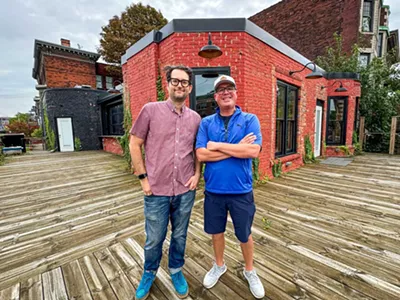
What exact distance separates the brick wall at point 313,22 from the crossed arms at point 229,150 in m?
15.1

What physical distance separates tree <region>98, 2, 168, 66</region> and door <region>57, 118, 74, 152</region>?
960 cm

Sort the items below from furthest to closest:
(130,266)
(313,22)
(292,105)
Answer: (313,22) < (292,105) < (130,266)

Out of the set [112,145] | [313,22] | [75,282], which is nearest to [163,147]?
[75,282]

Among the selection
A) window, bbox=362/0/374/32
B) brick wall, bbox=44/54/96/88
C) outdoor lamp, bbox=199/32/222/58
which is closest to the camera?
outdoor lamp, bbox=199/32/222/58

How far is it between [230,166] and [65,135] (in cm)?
1350

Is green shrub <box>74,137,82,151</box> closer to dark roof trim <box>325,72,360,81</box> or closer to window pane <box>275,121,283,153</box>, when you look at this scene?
window pane <box>275,121,283,153</box>

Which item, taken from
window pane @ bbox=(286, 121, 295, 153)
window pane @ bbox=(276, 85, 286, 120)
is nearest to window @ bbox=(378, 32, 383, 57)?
window pane @ bbox=(286, 121, 295, 153)

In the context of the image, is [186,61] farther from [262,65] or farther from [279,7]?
[279,7]

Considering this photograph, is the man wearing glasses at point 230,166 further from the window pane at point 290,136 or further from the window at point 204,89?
the window pane at point 290,136

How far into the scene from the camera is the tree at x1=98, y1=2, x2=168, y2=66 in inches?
714

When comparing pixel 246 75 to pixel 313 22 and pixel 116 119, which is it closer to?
pixel 116 119

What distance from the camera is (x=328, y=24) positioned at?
12.7 meters

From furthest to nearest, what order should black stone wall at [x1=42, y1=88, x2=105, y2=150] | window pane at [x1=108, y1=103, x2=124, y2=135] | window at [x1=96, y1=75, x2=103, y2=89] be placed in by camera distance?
window at [x1=96, y1=75, x2=103, y2=89] < black stone wall at [x1=42, y1=88, x2=105, y2=150] < window pane at [x1=108, y1=103, x2=124, y2=135]

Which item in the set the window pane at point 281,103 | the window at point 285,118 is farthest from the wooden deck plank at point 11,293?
the window pane at point 281,103
